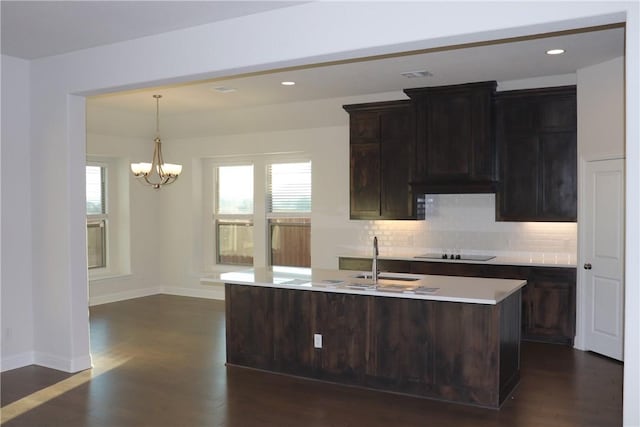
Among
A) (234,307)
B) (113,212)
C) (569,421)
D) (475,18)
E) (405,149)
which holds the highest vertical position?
(475,18)

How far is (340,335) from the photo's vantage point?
16.1 ft

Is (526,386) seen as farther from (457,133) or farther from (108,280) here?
(108,280)

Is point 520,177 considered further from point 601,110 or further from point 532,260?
point 601,110

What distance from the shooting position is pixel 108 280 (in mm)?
9008

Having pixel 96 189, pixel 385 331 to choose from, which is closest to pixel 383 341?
pixel 385 331

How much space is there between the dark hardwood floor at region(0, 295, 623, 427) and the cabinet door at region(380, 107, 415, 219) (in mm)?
2238

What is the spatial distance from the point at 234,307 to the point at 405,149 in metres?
3.01

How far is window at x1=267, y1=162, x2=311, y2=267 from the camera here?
8.72 m

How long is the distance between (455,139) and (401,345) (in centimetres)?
294

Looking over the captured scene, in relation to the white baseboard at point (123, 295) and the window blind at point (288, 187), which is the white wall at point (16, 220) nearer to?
the white baseboard at point (123, 295)

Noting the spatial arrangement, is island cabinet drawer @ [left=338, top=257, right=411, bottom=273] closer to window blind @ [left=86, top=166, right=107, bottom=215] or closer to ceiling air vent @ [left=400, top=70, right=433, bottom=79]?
ceiling air vent @ [left=400, top=70, right=433, bottom=79]

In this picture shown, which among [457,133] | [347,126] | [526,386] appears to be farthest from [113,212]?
[526,386]

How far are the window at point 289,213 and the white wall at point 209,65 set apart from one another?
3781 millimetres

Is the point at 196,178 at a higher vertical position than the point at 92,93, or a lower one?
lower
